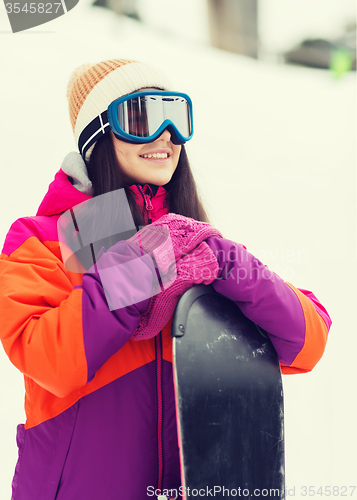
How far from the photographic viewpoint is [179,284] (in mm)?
899

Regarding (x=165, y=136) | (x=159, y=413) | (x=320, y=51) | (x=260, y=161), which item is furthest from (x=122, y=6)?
(x=159, y=413)

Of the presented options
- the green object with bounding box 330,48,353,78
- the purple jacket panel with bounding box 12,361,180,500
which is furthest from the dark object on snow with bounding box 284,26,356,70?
the purple jacket panel with bounding box 12,361,180,500

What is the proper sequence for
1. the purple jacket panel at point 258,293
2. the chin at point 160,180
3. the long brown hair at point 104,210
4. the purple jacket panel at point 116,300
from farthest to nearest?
1. the chin at point 160,180
2. the long brown hair at point 104,210
3. the purple jacket panel at point 258,293
4. the purple jacket panel at point 116,300

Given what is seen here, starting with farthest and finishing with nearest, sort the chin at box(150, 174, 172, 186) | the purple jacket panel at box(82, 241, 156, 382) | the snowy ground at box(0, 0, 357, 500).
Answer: the snowy ground at box(0, 0, 357, 500) < the chin at box(150, 174, 172, 186) < the purple jacket panel at box(82, 241, 156, 382)

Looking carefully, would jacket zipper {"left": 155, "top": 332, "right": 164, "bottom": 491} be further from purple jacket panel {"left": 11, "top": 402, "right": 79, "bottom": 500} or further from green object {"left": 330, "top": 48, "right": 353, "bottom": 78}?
green object {"left": 330, "top": 48, "right": 353, "bottom": 78}

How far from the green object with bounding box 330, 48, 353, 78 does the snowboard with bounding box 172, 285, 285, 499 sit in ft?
8.49

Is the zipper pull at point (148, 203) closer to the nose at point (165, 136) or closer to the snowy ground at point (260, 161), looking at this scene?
the nose at point (165, 136)

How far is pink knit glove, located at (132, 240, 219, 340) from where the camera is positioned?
2.95ft

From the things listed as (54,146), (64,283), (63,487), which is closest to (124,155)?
(64,283)

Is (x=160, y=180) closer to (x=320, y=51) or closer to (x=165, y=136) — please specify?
(x=165, y=136)

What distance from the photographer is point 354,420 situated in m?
2.41

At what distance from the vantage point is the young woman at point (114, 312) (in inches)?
32.6


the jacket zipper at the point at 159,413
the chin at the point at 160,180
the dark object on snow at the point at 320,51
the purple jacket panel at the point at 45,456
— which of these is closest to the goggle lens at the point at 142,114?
the chin at the point at 160,180

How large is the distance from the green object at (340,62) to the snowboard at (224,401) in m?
2.59
